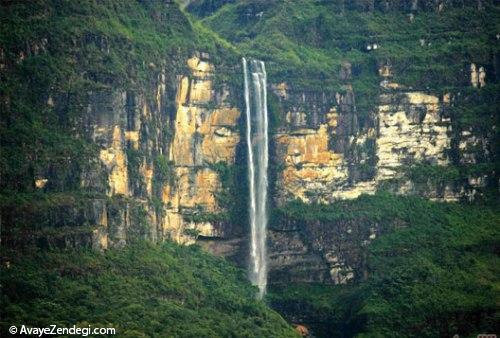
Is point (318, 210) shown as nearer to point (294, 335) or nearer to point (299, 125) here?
point (299, 125)

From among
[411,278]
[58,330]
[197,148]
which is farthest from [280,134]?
[58,330]

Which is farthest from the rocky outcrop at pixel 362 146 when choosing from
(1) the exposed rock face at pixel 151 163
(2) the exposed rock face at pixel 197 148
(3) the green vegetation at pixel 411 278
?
(2) the exposed rock face at pixel 197 148

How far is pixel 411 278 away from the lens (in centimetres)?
7819

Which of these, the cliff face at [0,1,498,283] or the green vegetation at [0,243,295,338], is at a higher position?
the cliff face at [0,1,498,283]

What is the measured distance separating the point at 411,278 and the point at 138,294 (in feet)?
45.6

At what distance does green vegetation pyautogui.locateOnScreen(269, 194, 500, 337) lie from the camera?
2985 inches

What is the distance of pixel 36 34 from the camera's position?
7150 centimetres

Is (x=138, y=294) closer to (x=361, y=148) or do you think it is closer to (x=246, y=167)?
(x=246, y=167)

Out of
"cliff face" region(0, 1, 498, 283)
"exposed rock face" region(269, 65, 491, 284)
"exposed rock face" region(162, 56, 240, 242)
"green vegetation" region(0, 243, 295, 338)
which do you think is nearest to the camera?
"green vegetation" region(0, 243, 295, 338)

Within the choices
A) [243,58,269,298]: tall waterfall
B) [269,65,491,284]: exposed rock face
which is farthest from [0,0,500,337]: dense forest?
[243,58,269,298]: tall waterfall

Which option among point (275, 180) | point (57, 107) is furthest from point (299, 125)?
point (57, 107)

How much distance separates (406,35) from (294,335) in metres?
18.9

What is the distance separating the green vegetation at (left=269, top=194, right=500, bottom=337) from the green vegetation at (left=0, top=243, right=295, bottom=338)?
366cm

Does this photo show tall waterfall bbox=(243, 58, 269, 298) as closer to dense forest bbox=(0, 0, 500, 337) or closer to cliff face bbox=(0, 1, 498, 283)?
dense forest bbox=(0, 0, 500, 337)
